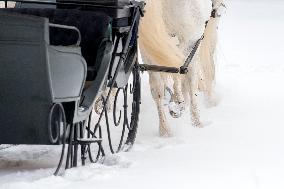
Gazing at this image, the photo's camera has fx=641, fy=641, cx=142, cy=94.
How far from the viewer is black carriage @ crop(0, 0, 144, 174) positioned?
8.32ft

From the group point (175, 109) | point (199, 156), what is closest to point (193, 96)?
point (175, 109)

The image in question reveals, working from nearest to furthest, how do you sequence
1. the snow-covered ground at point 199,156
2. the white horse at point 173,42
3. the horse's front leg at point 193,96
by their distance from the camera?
1. the snow-covered ground at point 199,156
2. the white horse at point 173,42
3. the horse's front leg at point 193,96

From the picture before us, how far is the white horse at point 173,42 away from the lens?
15.3ft

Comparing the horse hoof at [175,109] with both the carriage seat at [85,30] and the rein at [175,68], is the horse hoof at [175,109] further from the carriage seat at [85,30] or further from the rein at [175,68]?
the carriage seat at [85,30]

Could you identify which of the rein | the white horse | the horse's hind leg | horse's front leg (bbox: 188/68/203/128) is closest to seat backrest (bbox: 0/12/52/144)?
the rein

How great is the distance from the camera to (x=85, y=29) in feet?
10.7

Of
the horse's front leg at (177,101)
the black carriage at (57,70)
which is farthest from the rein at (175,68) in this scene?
the black carriage at (57,70)

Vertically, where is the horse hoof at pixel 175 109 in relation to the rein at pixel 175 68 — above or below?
below

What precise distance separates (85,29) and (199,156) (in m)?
0.94

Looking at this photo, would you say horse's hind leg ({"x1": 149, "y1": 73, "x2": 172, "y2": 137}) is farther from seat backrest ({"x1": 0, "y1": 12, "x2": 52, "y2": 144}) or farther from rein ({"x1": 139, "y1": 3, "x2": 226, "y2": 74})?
seat backrest ({"x1": 0, "y1": 12, "x2": 52, "y2": 144})

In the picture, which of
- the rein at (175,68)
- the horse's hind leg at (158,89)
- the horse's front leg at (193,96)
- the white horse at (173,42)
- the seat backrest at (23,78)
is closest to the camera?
the seat backrest at (23,78)

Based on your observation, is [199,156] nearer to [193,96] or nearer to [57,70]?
[57,70]

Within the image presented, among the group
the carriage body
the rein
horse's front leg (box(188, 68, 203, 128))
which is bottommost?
horse's front leg (box(188, 68, 203, 128))

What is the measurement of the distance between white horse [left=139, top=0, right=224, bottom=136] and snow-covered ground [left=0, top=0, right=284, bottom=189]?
0.62ft
